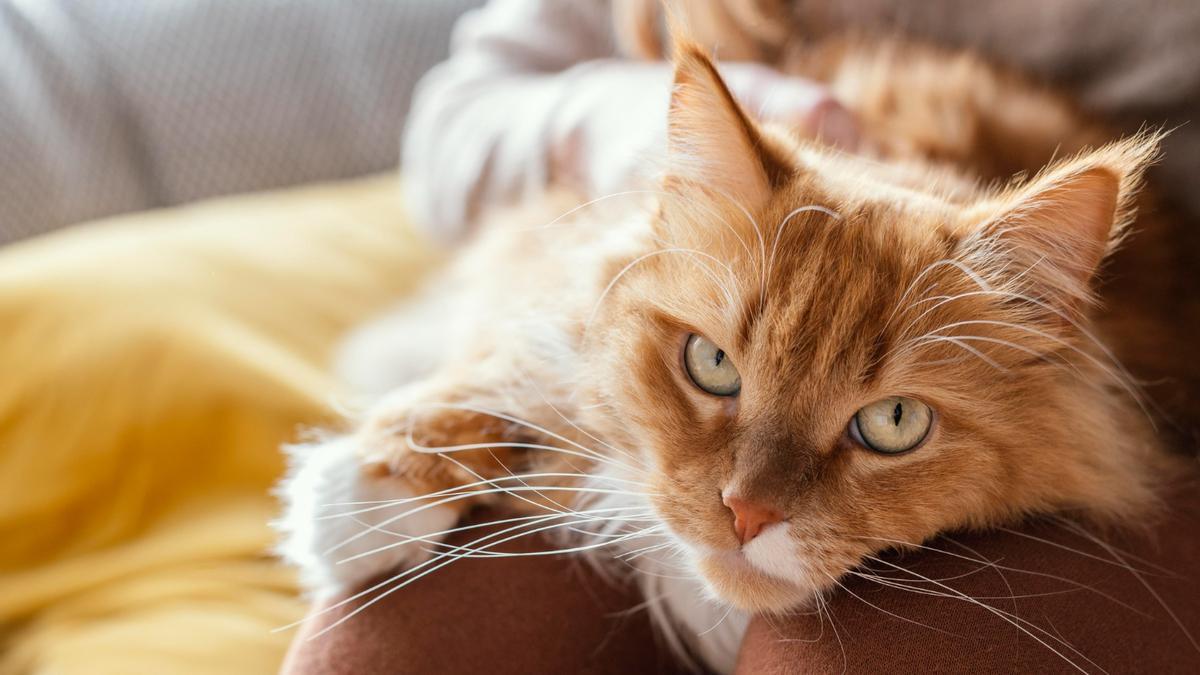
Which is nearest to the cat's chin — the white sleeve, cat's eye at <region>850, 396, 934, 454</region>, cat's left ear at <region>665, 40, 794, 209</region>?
cat's eye at <region>850, 396, 934, 454</region>

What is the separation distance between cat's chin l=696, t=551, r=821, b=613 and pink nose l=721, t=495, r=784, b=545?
4 centimetres

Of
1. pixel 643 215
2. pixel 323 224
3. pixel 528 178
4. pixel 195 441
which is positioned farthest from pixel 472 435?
pixel 323 224

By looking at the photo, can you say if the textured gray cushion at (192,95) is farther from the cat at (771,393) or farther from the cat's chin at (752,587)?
the cat's chin at (752,587)

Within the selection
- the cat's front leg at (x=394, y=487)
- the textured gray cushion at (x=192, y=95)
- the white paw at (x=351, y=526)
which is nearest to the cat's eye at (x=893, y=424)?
the cat's front leg at (x=394, y=487)

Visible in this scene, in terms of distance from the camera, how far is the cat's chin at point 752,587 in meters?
0.99

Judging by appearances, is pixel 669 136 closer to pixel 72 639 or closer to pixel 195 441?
pixel 195 441

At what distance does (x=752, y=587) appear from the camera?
997 millimetres

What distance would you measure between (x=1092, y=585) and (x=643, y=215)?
2.31 ft

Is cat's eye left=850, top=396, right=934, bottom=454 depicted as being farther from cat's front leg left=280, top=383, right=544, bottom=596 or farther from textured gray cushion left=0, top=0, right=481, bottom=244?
textured gray cushion left=0, top=0, right=481, bottom=244

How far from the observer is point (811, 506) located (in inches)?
37.5

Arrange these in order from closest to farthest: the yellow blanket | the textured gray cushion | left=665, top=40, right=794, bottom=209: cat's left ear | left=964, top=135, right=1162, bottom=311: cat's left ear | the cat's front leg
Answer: left=964, top=135, right=1162, bottom=311: cat's left ear
left=665, top=40, right=794, bottom=209: cat's left ear
the cat's front leg
the yellow blanket
the textured gray cushion

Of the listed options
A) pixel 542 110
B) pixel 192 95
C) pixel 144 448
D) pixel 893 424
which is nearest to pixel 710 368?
pixel 893 424

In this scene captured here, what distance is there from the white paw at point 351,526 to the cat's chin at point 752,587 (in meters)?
0.37

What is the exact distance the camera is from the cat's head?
962 millimetres
